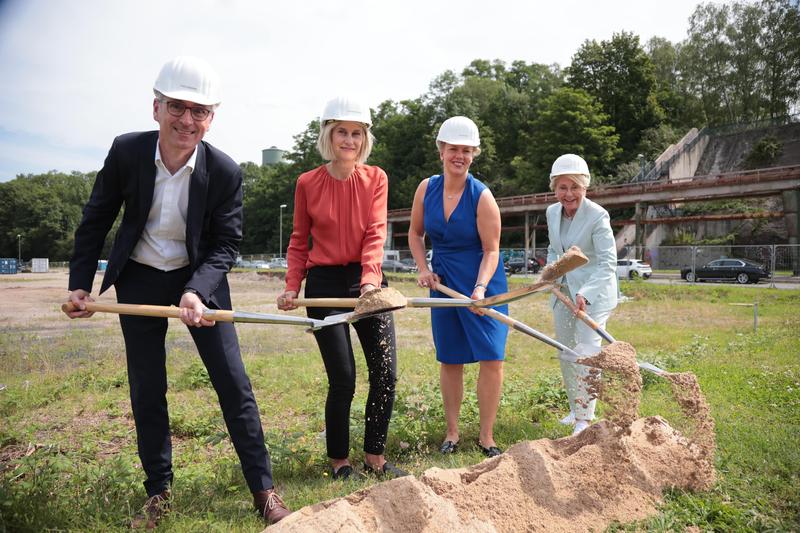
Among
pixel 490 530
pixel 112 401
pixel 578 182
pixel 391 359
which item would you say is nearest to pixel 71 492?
pixel 391 359

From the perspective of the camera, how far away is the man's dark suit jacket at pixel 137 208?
8.84 ft

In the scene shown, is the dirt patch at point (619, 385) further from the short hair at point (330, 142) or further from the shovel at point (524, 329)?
the short hair at point (330, 142)

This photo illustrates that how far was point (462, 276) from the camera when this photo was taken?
3893 mm

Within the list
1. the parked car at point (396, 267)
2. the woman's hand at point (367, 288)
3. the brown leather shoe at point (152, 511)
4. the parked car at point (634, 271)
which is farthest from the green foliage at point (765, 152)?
the brown leather shoe at point (152, 511)

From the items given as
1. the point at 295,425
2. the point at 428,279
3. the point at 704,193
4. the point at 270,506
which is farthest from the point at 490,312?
the point at 704,193

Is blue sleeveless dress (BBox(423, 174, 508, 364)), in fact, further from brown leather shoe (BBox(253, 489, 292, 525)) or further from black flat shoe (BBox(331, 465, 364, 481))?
brown leather shoe (BBox(253, 489, 292, 525))

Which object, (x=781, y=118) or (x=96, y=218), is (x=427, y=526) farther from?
(x=781, y=118)

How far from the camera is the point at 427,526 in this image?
230 centimetres

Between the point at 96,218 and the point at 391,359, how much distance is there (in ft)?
5.71

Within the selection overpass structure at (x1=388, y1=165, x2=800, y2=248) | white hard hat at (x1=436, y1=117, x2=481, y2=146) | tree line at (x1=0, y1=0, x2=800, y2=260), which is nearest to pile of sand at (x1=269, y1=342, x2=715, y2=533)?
white hard hat at (x1=436, y1=117, x2=481, y2=146)

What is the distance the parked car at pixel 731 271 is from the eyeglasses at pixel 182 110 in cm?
2356

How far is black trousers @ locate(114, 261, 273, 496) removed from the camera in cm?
275

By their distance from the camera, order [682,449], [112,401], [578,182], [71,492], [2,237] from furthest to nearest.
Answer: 1. [2,237]
2. [112,401]
3. [578,182]
4. [682,449]
5. [71,492]

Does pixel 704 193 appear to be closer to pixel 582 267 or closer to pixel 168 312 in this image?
pixel 582 267
